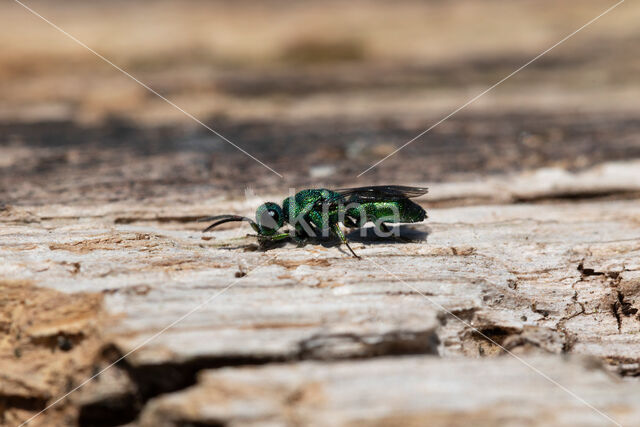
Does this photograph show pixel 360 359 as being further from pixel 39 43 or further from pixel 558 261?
pixel 39 43

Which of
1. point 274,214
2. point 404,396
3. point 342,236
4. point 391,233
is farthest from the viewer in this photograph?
point 391,233

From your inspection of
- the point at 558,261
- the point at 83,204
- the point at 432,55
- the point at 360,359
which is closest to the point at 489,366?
the point at 360,359

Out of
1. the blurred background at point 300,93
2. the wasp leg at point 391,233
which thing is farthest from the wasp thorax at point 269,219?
the blurred background at point 300,93

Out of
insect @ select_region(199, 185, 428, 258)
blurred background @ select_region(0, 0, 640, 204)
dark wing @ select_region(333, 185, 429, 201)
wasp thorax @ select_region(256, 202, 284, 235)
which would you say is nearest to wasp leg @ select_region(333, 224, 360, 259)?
insect @ select_region(199, 185, 428, 258)

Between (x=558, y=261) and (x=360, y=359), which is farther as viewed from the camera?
(x=558, y=261)

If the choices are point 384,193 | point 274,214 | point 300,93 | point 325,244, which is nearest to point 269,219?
point 274,214

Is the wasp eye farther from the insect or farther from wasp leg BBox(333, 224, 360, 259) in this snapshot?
wasp leg BBox(333, 224, 360, 259)

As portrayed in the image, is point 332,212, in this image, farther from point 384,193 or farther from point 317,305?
point 317,305
